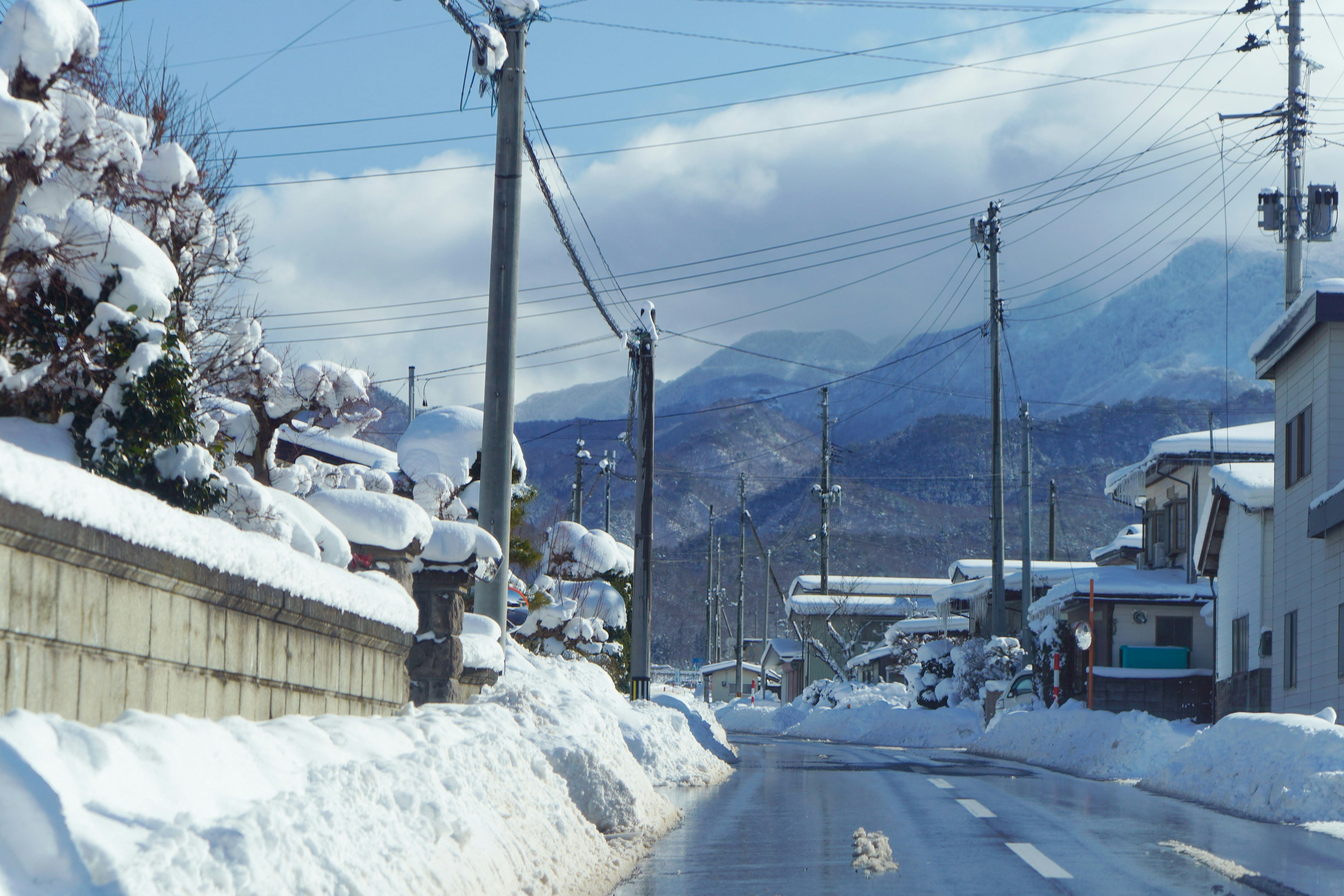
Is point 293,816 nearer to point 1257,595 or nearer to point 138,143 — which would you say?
point 138,143

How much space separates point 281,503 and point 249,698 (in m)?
2.71

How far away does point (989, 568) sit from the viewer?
55.0 meters

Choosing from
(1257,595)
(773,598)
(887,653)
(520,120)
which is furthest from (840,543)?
(520,120)

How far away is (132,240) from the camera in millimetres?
8383

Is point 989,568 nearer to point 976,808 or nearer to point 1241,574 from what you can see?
point 1241,574

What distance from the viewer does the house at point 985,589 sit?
1972 inches

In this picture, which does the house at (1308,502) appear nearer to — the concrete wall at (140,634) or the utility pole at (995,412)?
the utility pole at (995,412)

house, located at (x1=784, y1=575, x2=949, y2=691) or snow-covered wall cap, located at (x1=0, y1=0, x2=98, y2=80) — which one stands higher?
snow-covered wall cap, located at (x1=0, y1=0, x2=98, y2=80)

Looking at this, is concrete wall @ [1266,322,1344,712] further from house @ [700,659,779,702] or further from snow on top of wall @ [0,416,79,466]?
house @ [700,659,779,702]

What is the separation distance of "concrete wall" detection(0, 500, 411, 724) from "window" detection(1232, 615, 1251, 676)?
25.4 metres

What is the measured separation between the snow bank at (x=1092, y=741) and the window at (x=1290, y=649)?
208 centimetres

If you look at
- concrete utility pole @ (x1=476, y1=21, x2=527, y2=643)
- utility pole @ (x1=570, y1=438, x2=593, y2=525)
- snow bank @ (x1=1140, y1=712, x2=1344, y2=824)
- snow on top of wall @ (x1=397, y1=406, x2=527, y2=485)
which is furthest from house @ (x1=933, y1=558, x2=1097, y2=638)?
concrete utility pole @ (x1=476, y1=21, x2=527, y2=643)

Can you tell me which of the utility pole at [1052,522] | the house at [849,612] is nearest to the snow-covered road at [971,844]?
the utility pole at [1052,522]

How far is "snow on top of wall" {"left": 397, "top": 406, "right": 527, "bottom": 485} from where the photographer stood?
57.7 ft
